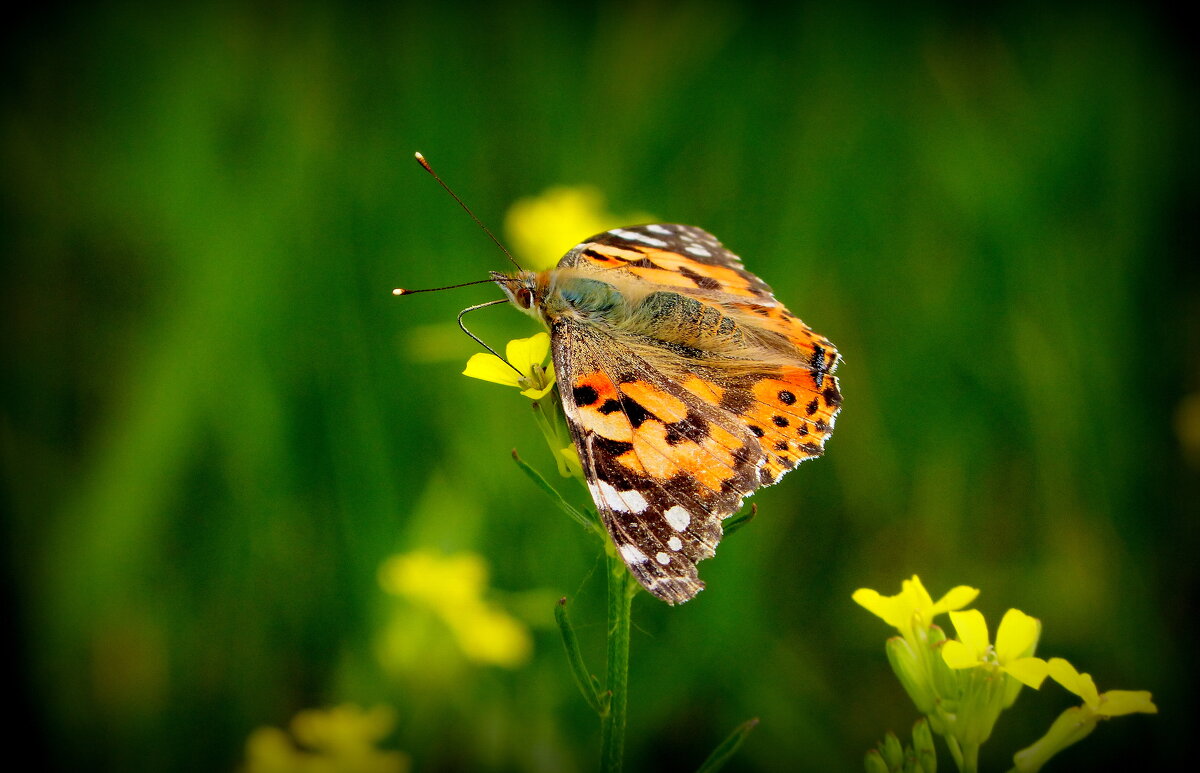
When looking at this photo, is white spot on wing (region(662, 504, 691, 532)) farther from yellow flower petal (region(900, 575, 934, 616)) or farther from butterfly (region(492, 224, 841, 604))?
yellow flower petal (region(900, 575, 934, 616))

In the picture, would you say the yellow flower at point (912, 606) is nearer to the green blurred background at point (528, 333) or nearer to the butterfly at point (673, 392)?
the butterfly at point (673, 392)

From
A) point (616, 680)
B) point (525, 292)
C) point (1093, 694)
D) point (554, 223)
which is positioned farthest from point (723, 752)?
point (554, 223)

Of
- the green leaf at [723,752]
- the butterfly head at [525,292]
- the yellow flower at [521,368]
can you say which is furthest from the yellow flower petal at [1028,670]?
the butterfly head at [525,292]

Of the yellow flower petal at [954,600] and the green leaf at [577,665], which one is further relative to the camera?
the yellow flower petal at [954,600]

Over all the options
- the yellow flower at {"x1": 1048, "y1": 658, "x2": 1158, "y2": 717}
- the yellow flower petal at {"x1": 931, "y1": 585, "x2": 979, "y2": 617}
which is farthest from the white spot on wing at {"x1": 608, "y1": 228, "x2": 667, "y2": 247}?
the yellow flower at {"x1": 1048, "y1": 658, "x2": 1158, "y2": 717}

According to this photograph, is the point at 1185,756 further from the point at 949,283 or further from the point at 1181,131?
the point at 1181,131

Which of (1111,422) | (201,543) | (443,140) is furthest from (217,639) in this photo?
(1111,422)
